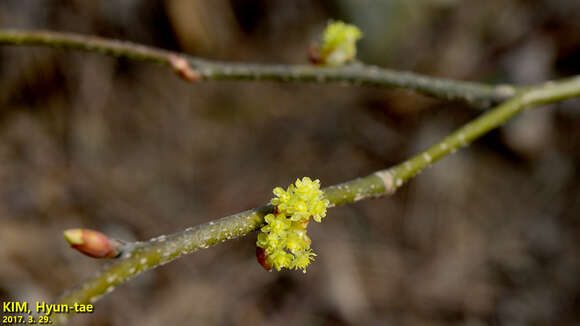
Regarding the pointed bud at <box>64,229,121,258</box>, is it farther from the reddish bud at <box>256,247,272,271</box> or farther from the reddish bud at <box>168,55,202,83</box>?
the reddish bud at <box>168,55,202,83</box>

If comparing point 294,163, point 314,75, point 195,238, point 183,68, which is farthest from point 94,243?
point 294,163

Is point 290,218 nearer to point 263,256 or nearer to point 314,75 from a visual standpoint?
point 263,256

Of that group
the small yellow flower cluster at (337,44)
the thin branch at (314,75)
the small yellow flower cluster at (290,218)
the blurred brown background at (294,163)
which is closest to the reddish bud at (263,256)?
the small yellow flower cluster at (290,218)

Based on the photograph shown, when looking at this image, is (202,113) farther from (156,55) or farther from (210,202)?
(156,55)

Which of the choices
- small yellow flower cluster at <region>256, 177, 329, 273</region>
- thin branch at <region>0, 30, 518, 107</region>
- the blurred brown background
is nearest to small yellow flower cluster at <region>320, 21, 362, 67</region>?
thin branch at <region>0, 30, 518, 107</region>

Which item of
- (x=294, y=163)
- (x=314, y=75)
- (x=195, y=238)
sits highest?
(x=294, y=163)

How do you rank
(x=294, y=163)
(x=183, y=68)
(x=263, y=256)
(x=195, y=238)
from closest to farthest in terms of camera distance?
(x=195, y=238) < (x=263, y=256) < (x=183, y=68) < (x=294, y=163)

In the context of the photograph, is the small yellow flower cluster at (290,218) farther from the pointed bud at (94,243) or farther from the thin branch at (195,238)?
the pointed bud at (94,243)
